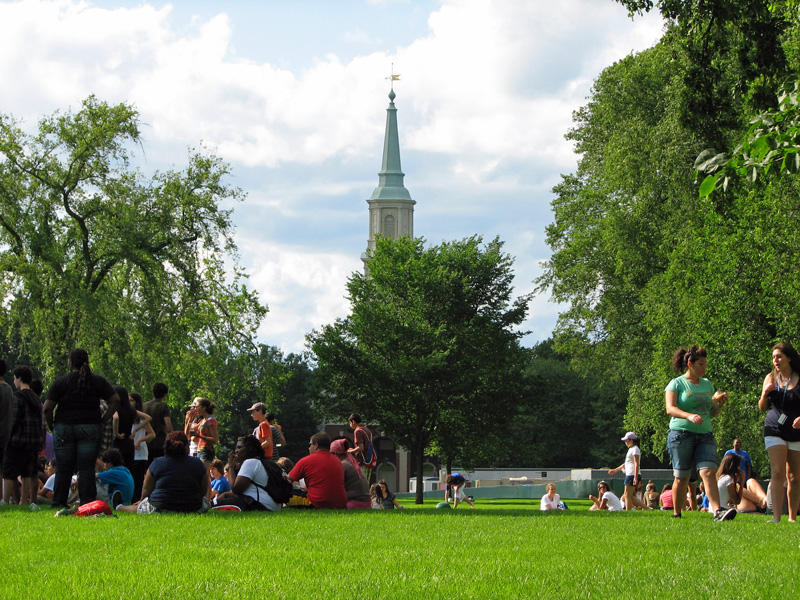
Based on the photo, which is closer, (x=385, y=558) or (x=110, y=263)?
(x=385, y=558)

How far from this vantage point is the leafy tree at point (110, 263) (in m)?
31.6

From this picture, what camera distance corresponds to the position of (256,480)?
46.5 ft

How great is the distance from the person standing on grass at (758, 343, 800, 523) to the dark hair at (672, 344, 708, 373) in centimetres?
88

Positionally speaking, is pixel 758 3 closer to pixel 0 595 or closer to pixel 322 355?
pixel 0 595

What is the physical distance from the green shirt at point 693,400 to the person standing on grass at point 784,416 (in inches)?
28.1

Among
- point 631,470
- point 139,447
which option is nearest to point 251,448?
point 139,447

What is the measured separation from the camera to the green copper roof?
127188 millimetres

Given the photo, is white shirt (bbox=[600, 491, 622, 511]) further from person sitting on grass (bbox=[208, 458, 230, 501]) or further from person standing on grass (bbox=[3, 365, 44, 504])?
person standing on grass (bbox=[3, 365, 44, 504])

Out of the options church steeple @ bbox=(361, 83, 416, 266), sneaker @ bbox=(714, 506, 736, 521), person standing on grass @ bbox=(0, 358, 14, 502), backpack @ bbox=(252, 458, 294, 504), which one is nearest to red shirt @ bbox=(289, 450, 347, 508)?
backpack @ bbox=(252, 458, 294, 504)

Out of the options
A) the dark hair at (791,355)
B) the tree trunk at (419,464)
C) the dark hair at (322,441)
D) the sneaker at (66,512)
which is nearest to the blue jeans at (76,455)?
the sneaker at (66,512)

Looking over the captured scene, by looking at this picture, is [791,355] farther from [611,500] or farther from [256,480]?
[611,500]

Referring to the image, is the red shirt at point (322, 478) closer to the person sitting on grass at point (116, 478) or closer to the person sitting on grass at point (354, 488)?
the person sitting on grass at point (354, 488)

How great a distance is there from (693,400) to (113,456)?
744cm

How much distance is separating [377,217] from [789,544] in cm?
11865
